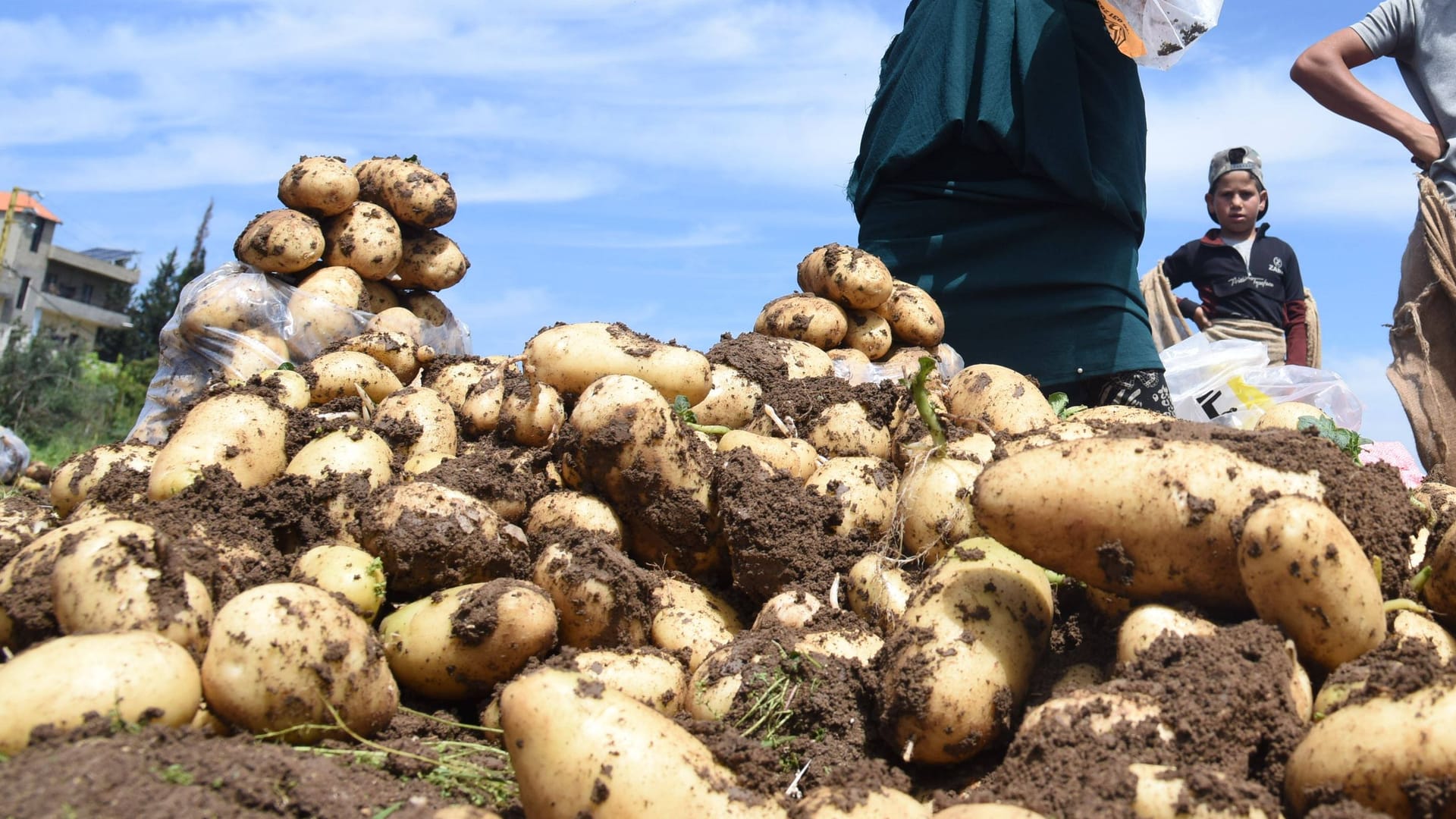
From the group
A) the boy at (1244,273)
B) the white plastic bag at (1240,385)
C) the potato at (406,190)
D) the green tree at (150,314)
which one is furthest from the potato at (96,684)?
the green tree at (150,314)

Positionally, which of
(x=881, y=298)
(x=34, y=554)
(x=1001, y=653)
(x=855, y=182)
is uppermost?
(x=855, y=182)

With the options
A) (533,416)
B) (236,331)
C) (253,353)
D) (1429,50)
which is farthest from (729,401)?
(1429,50)

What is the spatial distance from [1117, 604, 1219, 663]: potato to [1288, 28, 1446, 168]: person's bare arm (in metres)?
3.99

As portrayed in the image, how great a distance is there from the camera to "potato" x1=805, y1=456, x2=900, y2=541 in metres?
2.92

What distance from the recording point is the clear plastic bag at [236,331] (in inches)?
183

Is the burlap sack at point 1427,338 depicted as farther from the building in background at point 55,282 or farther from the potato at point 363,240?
the building in background at point 55,282

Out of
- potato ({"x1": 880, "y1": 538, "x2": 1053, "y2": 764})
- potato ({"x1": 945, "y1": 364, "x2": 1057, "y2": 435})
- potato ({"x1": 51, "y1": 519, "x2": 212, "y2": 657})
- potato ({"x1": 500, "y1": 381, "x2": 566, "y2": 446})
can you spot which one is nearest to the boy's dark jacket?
potato ({"x1": 945, "y1": 364, "x2": 1057, "y2": 435})

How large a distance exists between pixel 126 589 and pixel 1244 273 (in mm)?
6874

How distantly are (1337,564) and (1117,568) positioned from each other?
400 mm

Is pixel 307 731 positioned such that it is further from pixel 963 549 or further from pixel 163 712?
pixel 963 549

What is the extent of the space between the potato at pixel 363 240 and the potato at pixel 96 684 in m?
3.21

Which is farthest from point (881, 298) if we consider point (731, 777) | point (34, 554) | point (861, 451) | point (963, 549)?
point (34, 554)

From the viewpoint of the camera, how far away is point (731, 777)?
6.37 ft

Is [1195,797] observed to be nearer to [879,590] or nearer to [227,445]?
[879,590]
